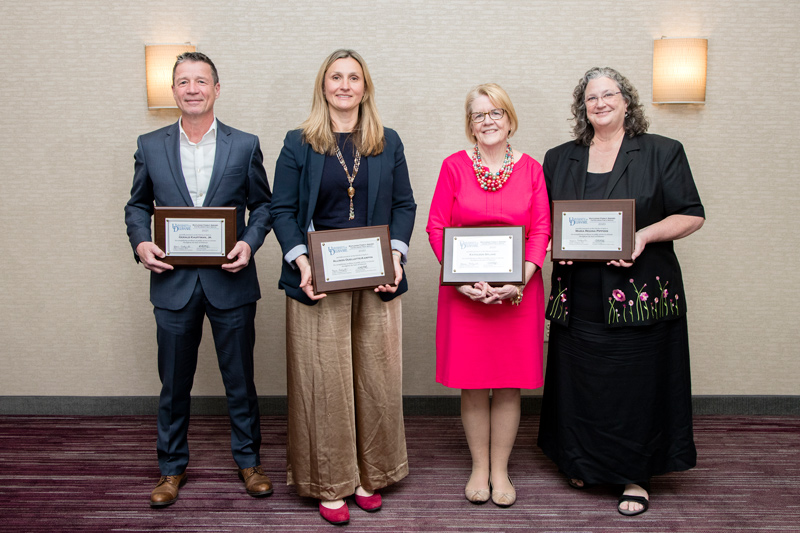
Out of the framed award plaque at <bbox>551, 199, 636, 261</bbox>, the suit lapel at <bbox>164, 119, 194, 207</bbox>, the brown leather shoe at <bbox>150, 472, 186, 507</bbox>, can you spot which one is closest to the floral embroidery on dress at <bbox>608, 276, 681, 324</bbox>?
the framed award plaque at <bbox>551, 199, 636, 261</bbox>

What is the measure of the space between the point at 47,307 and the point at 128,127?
119 cm

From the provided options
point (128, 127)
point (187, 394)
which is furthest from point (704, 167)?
point (128, 127)

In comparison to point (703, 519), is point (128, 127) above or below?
above

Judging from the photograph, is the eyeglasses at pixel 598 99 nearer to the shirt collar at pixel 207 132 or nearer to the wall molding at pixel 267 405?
the shirt collar at pixel 207 132

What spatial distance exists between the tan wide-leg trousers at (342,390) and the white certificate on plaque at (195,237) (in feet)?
1.21

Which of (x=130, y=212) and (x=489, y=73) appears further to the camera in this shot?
(x=489, y=73)

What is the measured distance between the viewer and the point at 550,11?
10.8 ft

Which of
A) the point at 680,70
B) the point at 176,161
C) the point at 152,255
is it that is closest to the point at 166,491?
the point at 152,255

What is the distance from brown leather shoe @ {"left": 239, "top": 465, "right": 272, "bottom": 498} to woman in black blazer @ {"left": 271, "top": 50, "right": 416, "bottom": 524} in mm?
156

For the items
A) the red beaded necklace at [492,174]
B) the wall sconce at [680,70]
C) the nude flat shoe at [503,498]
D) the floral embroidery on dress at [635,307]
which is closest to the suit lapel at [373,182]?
the red beaded necklace at [492,174]

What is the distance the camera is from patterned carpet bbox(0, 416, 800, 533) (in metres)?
2.33

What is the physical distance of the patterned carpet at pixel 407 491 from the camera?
2330 mm

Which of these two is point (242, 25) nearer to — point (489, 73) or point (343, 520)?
point (489, 73)

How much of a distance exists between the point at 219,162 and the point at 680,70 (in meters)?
2.53
